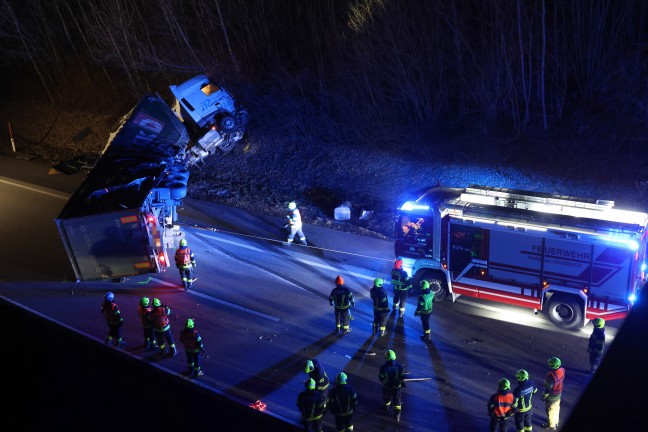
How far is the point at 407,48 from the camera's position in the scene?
62.4 feet

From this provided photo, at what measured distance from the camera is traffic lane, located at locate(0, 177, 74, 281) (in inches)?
559

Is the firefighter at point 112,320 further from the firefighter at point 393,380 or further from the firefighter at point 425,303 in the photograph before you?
the firefighter at point 425,303

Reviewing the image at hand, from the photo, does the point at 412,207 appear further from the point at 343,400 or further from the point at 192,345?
the point at 192,345

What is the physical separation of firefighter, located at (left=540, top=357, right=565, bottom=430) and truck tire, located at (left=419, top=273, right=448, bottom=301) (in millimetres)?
3645

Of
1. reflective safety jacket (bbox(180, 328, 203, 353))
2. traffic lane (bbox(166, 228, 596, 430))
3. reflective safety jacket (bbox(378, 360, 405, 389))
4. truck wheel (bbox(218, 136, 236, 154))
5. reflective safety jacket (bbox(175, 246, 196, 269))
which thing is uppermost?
truck wheel (bbox(218, 136, 236, 154))

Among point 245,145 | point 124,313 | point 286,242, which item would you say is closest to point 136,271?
point 124,313

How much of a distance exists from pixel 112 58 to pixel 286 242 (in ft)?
54.1

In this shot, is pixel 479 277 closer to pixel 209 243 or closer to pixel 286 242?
pixel 286 242

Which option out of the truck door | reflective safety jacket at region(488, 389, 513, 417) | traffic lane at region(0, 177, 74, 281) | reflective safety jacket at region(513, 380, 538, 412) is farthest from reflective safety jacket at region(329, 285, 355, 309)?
traffic lane at region(0, 177, 74, 281)

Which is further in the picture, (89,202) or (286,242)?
(286,242)

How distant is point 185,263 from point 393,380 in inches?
230

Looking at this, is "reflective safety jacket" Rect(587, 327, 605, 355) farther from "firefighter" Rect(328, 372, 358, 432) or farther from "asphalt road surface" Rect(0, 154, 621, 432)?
"firefighter" Rect(328, 372, 358, 432)

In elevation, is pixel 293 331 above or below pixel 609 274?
below

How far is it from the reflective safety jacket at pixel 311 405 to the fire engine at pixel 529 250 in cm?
472
